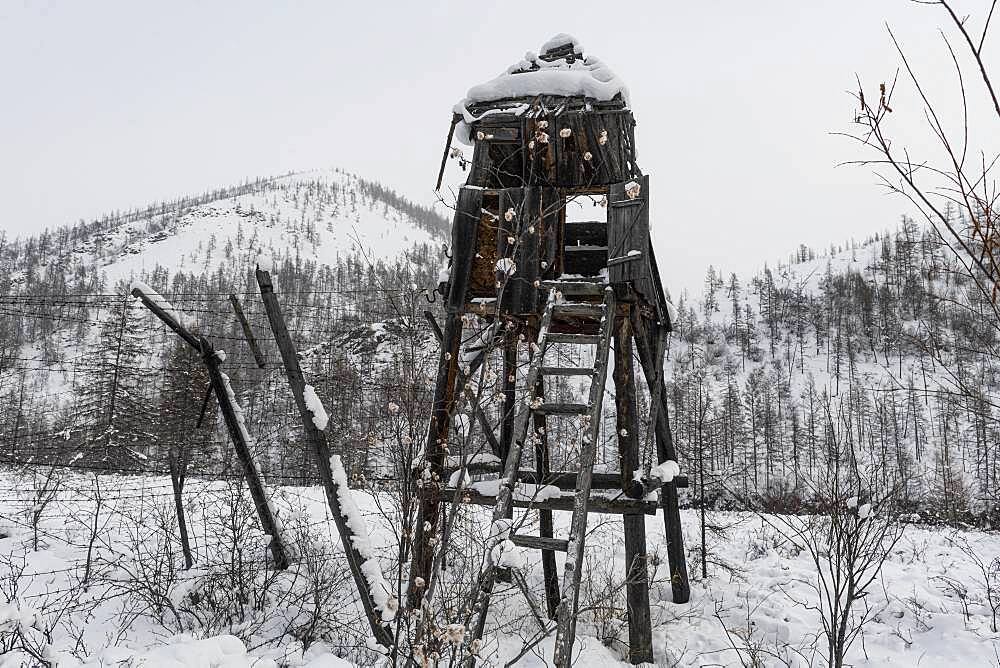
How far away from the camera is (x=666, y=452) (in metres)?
7.72

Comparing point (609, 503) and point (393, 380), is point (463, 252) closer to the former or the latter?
point (393, 380)

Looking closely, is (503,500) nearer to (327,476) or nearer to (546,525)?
(327,476)

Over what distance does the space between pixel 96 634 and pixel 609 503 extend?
6.15 metres

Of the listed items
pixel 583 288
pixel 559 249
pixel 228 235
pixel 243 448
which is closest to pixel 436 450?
pixel 583 288

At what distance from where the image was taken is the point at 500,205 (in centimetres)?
588

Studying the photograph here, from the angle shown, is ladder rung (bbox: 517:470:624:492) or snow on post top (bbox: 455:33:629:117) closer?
snow on post top (bbox: 455:33:629:117)

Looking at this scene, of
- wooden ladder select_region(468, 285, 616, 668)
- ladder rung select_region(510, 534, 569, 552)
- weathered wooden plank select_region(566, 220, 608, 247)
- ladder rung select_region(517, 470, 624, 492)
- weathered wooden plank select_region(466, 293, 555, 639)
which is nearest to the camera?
weathered wooden plank select_region(466, 293, 555, 639)

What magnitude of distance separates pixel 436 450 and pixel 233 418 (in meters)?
4.27

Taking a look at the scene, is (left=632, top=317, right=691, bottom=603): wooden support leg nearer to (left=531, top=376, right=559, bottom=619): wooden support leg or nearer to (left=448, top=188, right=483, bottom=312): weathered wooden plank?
(left=531, top=376, right=559, bottom=619): wooden support leg

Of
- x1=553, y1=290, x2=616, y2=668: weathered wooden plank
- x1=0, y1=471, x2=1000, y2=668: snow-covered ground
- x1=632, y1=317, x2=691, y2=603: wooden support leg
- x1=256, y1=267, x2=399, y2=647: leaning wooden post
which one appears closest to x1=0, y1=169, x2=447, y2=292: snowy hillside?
x1=0, y1=471, x2=1000, y2=668: snow-covered ground

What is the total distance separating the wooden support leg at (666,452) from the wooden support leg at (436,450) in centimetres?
252

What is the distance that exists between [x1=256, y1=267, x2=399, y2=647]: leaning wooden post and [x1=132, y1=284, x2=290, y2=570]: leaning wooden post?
1539mm

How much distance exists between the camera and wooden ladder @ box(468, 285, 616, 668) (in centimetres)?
346

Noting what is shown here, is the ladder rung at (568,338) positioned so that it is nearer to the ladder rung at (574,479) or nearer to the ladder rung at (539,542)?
the ladder rung at (539,542)
